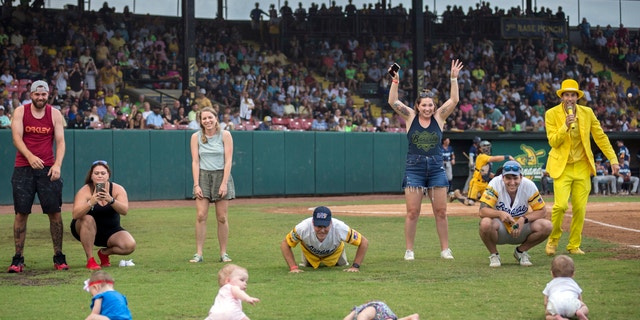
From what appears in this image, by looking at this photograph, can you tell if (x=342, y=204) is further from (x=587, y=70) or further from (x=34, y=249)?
(x=587, y=70)

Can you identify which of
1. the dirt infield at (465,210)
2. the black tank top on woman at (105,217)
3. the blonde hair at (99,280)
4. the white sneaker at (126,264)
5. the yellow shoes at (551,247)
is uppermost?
the black tank top on woman at (105,217)

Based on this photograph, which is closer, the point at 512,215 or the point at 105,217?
the point at 512,215

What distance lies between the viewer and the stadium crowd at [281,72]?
80.8 feet

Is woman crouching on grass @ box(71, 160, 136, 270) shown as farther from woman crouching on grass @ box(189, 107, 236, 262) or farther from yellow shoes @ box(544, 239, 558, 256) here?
yellow shoes @ box(544, 239, 558, 256)

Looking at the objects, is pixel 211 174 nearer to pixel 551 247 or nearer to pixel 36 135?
pixel 36 135

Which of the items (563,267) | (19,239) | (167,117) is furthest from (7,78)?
(563,267)

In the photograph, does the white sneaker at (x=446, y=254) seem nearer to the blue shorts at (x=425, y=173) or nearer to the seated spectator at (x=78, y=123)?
the blue shorts at (x=425, y=173)

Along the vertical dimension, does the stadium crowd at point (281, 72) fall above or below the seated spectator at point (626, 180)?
above

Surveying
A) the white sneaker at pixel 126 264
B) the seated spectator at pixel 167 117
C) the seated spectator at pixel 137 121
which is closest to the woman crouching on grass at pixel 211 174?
the white sneaker at pixel 126 264

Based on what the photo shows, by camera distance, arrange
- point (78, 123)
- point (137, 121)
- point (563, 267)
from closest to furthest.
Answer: point (563, 267), point (78, 123), point (137, 121)

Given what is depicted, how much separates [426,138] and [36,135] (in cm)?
438

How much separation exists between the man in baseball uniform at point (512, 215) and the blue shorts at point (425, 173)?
0.90 meters

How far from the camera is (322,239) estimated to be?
9477 mm

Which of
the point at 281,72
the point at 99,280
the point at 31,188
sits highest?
the point at 281,72
